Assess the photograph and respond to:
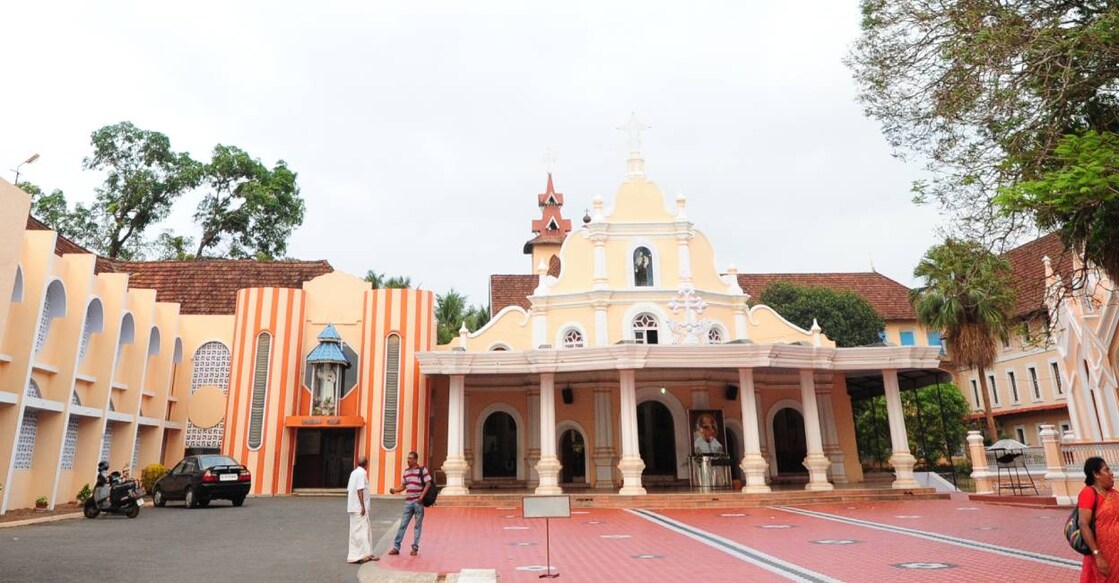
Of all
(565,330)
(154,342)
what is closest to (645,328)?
(565,330)

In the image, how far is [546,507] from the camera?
7219 mm

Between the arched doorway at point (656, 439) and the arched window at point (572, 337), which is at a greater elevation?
the arched window at point (572, 337)

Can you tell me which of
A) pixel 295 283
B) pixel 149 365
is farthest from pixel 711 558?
pixel 295 283

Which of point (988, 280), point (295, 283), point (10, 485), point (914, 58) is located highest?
point (295, 283)

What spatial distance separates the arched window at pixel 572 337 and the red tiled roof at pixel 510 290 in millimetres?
15716

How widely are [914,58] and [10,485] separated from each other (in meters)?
18.3

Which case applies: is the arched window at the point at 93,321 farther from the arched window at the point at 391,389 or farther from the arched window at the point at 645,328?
the arched window at the point at 645,328

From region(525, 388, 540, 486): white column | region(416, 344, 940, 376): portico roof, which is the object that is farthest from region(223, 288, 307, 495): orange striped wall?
region(525, 388, 540, 486): white column

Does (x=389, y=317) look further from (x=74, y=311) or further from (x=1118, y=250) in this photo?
(x=1118, y=250)

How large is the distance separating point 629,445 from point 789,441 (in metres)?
7.44

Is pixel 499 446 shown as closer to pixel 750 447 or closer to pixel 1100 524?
pixel 750 447

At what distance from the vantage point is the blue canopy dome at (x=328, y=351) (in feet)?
66.8

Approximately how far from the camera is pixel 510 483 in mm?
21047

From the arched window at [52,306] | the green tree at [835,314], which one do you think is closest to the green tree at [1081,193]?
the arched window at [52,306]
